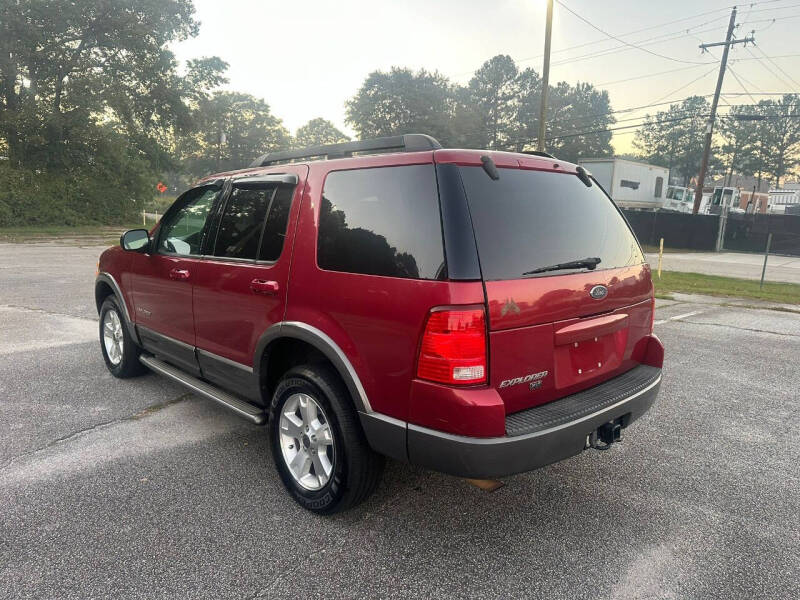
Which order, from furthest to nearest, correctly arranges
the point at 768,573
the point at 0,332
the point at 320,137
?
the point at 320,137 → the point at 0,332 → the point at 768,573

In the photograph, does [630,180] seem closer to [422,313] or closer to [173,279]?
[173,279]

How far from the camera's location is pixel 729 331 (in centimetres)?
764

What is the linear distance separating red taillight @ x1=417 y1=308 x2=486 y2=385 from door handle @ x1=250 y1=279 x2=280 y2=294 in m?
1.10

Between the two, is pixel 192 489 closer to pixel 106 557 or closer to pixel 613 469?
pixel 106 557

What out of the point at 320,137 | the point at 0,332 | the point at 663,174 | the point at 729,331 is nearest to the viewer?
the point at 0,332

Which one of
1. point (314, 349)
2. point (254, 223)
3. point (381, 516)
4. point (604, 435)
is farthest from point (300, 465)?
point (604, 435)

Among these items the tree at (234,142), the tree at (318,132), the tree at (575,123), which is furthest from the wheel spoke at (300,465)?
the tree at (318,132)

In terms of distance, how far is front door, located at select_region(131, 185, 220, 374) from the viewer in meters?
3.75

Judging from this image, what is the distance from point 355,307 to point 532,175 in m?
1.13

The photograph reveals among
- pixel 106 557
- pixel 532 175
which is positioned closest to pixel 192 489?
pixel 106 557

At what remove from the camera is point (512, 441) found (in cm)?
224

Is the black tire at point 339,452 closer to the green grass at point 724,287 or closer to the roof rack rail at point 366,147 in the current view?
the roof rack rail at point 366,147

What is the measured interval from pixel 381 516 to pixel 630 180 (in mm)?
35633

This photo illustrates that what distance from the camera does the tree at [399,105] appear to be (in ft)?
197
